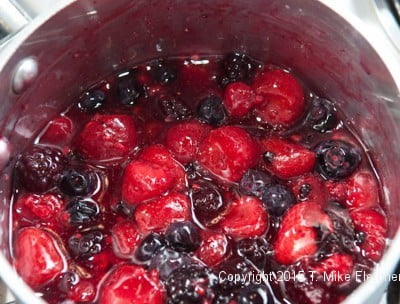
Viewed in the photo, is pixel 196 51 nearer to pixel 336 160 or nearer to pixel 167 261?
pixel 336 160

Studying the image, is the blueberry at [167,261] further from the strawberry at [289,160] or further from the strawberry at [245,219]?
the strawberry at [289,160]

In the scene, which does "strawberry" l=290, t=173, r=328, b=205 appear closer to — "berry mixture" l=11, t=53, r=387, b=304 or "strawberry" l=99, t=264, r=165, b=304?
"berry mixture" l=11, t=53, r=387, b=304

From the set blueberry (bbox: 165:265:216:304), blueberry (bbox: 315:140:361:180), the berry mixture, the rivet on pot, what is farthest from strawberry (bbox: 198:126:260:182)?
the rivet on pot

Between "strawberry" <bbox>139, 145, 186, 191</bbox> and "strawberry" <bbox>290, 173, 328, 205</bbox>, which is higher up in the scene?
"strawberry" <bbox>139, 145, 186, 191</bbox>

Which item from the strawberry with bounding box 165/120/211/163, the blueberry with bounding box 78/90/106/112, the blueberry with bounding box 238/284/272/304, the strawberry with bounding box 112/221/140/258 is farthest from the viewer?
the blueberry with bounding box 78/90/106/112

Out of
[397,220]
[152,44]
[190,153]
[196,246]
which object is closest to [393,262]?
[397,220]

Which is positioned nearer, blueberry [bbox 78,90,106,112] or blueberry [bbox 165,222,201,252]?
blueberry [bbox 165,222,201,252]

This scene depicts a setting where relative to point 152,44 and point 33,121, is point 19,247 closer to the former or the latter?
point 33,121

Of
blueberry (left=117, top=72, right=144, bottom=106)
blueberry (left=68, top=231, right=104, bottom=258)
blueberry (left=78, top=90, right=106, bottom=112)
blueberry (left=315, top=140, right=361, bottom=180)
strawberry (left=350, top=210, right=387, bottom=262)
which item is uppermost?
blueberry (left=78, top=90, right=106, bottom=112)
